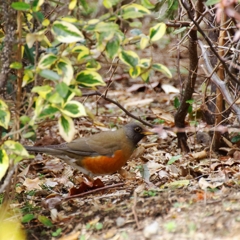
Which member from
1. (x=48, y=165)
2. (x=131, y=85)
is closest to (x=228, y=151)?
(x=48, y=165)

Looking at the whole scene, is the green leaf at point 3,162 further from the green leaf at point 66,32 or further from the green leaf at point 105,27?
the green leaf at point 105,27

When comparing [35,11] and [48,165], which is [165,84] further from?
[35,11]

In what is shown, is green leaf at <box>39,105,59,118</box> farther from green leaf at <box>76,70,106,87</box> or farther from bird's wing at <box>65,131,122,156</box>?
bird's wing at <box>65,131,122,156</box>

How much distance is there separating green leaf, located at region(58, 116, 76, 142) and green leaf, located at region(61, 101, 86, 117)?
8cm

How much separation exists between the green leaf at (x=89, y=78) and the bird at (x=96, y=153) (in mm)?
1813

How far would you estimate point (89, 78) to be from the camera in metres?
3.78

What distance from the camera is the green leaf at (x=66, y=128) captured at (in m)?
3.58

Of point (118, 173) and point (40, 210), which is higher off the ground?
point (40, 210)

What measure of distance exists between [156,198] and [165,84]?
17.2 feet

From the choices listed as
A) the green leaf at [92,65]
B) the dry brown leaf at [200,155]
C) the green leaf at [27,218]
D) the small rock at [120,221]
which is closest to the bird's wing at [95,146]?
the dry brown leaf at [200,155]

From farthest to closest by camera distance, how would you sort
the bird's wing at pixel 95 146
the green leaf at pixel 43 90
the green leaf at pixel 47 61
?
1. the bird's wing at pixel 95 146
2. the green leaf at pixel 47 61
3. the green leaf at pixel 43 90

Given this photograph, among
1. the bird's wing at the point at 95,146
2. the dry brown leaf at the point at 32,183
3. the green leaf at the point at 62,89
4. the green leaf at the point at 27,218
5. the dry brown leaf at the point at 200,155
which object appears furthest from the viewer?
the dry brown leaf at the point at 200,155

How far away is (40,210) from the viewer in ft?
15.1

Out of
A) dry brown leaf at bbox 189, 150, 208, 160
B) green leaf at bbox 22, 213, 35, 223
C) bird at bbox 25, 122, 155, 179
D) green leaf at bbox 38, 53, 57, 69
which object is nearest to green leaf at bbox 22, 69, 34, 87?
green leaf at bbox 38, 53, 57, 69
